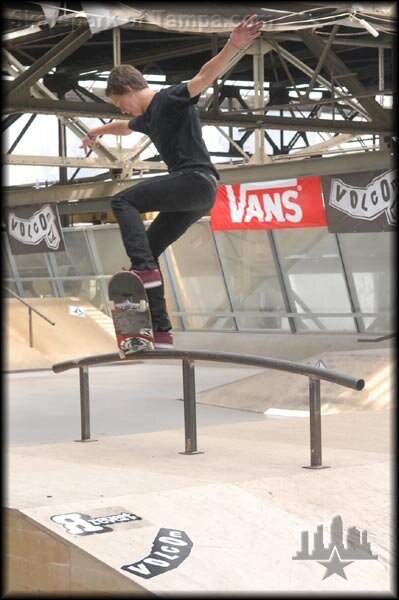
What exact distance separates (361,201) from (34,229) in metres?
8.21

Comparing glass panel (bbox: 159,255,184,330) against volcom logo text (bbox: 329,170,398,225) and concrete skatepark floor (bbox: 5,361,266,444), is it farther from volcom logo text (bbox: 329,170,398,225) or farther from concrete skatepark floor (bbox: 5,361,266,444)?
volcom logo text (bbox: 329,170,398,225)

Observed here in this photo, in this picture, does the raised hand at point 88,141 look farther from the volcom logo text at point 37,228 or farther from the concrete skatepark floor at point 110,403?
the volcom logo text at point 37,228

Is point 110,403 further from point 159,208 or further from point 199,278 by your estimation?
point 159,208

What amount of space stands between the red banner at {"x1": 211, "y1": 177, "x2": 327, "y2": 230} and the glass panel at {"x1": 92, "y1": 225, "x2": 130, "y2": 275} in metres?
5.76

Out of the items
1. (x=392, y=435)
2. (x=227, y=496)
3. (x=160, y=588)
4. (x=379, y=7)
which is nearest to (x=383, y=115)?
(x=379, y=7)

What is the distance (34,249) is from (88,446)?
1383 cm

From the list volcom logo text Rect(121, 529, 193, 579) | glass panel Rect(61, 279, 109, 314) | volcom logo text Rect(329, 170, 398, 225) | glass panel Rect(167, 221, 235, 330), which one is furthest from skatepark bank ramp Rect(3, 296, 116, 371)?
volcom logo text Rect(121, 529, 193, 579)

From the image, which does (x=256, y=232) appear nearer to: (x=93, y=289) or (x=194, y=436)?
(x=93, y=289)

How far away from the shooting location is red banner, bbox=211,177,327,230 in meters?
17.0

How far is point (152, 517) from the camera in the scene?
17.8 ft

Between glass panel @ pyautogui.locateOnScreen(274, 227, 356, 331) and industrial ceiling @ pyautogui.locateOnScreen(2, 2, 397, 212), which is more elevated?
industrial ceiling @ pyautogui.locateOnScreen(2, 2, 397, 212)

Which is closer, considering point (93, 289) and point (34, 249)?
point (34, 249)

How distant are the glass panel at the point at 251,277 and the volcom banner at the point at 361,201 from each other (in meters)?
3.86

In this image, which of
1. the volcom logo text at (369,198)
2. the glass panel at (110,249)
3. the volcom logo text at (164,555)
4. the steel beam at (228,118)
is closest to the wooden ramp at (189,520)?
the volcom logo text at (164,555)
